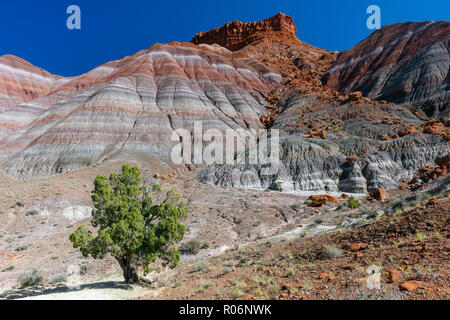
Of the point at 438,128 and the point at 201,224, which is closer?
the point at 201,224

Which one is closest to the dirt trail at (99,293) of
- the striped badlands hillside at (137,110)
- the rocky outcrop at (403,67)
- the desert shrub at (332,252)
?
the desert shrub at (332,252)

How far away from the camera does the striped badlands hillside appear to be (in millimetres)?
42969

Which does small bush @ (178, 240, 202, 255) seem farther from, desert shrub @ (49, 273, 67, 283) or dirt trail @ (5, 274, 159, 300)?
desert shrub @ (49, 273, 67, 283)

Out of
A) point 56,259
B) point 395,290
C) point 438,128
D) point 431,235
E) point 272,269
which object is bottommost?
point 56,259

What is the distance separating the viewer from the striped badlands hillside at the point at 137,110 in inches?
1692

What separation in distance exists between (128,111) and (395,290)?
5395 centimetres

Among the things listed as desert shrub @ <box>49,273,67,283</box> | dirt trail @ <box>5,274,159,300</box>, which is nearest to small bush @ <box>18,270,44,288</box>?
desert shrub @ <box>49,273,67,283</box>

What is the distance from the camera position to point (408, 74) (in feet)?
179

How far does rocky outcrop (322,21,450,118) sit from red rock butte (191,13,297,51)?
4000cm

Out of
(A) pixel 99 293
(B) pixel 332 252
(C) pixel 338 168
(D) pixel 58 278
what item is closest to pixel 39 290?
(D) pixel 58 278

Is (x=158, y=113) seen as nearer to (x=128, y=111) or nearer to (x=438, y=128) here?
(x=128, y=111)

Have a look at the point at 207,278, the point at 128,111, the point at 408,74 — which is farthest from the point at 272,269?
the point at 408,74

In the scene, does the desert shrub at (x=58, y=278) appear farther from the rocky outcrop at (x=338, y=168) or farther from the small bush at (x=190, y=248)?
the rocky outcrop at (x=338, y=168)

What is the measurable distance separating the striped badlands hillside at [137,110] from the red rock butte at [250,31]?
44.4 metres
